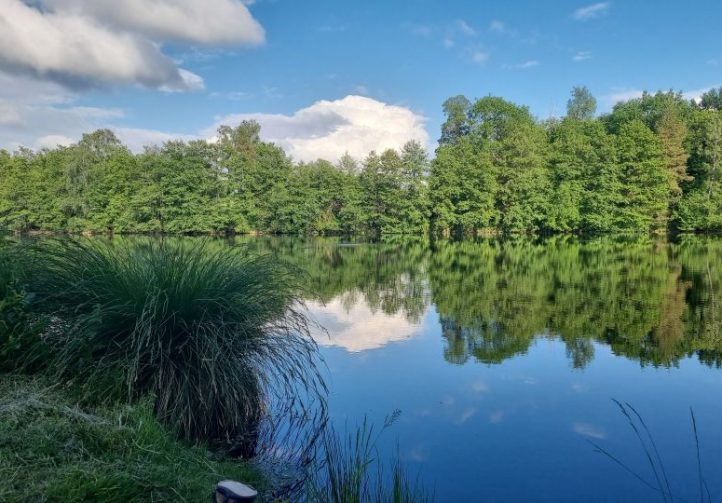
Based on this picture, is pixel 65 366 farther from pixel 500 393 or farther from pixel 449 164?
pixel 449 164

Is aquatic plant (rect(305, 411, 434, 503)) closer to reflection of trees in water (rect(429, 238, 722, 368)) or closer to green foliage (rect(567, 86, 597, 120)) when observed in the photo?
reflection of trees in water (rect(429, 238, 722, 368))

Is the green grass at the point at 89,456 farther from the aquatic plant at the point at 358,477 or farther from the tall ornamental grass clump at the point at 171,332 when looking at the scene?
the aquatic plant at the point at 358,477

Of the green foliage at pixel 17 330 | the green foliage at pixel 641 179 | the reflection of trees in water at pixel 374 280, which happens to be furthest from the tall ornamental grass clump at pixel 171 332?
the green foliage at pixel 641 179

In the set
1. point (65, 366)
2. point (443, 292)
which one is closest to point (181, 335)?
point (65, 366)

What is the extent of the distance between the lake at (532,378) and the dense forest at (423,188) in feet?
94.7

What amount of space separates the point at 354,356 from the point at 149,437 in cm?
554

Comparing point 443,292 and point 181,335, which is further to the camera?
point 443,292

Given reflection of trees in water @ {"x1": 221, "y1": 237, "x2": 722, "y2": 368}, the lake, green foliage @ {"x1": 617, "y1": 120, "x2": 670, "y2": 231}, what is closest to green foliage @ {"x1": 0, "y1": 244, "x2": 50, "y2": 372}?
the lake

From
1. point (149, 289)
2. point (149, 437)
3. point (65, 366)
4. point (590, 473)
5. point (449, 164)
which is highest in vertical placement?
point (449, 164)

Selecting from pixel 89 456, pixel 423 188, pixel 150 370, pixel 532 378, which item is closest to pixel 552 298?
pixel 532 378

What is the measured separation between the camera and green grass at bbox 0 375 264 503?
2879mm

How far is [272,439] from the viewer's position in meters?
5.36

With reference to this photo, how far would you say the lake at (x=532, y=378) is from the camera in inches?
197

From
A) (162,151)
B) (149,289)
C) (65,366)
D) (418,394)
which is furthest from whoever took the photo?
(162,151)
